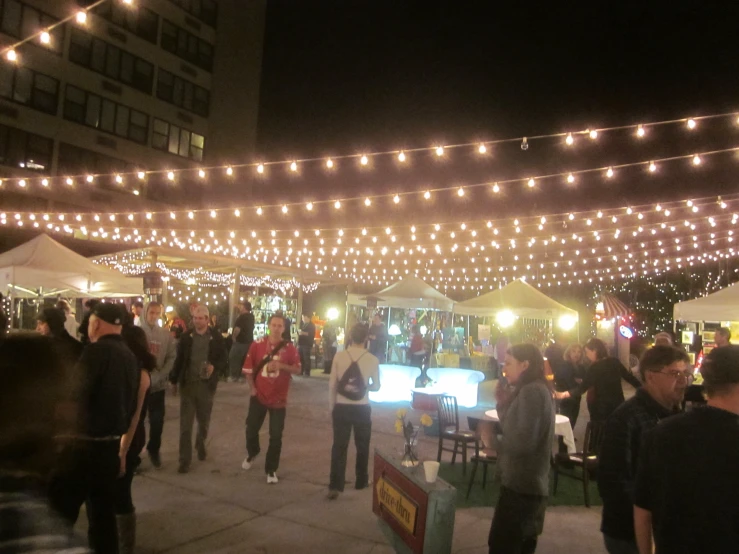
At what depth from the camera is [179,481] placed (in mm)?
6125

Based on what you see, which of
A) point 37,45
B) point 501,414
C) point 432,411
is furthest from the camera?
point 37,45

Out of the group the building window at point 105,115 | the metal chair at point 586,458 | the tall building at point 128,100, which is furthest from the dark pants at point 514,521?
the building window at point 105,115

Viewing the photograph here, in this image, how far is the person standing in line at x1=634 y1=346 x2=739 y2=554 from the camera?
6.39ft

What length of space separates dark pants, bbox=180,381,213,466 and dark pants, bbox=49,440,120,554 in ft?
10.2

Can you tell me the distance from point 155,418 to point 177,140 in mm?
24334

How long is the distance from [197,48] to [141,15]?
3415 mm

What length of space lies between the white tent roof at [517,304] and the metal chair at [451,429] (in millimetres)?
6237

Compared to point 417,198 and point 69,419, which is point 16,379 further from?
point 417,198

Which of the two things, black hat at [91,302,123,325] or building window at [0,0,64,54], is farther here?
building window at [0,0,64,54]

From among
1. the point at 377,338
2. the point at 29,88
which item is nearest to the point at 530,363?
the point at 377,338

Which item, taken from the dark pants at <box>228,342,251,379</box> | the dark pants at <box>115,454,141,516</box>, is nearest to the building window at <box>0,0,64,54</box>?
the dark pants at <box>228,342,251,379</box>

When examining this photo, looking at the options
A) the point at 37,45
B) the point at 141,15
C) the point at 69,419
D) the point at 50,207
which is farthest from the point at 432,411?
the point at 141,15

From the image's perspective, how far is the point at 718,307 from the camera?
9695 mm

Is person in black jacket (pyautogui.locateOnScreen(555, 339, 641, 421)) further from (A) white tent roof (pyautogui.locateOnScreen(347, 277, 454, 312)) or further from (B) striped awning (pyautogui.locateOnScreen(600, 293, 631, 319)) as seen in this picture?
(B) striped awning (pyautogui.locateOnScreen(600, 293, 631, 319))
